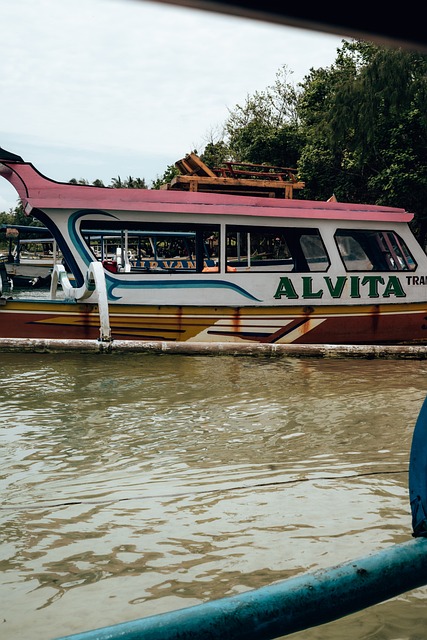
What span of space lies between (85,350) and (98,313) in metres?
1.26

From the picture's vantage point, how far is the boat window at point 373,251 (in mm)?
8742

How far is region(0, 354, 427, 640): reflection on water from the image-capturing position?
2.38 m

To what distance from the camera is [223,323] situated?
8.20 m

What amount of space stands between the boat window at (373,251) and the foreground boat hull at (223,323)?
0.54 metres

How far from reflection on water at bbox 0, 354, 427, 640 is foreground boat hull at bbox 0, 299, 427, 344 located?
5.33 ft

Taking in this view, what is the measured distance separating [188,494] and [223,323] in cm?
490

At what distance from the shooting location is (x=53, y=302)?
7.81 metres

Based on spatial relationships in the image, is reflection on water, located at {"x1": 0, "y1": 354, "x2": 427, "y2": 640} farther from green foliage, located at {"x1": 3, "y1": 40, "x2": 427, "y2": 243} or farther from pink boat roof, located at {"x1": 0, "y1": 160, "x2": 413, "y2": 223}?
green foliage, located at {"x1": 3, "y1": 40, "x2": 427, "y2": 243}

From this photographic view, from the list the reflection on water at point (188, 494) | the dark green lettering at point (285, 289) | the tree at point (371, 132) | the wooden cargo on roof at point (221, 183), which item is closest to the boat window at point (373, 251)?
the dark green lettering at point (285, 289)

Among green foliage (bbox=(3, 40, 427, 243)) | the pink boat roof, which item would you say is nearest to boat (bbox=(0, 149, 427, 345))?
the pink boat roof

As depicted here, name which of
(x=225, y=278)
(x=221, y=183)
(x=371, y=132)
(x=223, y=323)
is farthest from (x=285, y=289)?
(x=371, y=132)

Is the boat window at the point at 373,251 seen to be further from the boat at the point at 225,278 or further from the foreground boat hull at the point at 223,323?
the foreground boat hull at the point at 223,323

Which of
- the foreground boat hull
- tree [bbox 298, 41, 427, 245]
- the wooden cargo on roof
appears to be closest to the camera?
the foreground boat hull

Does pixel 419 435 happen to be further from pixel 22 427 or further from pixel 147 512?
pixel 22 427
